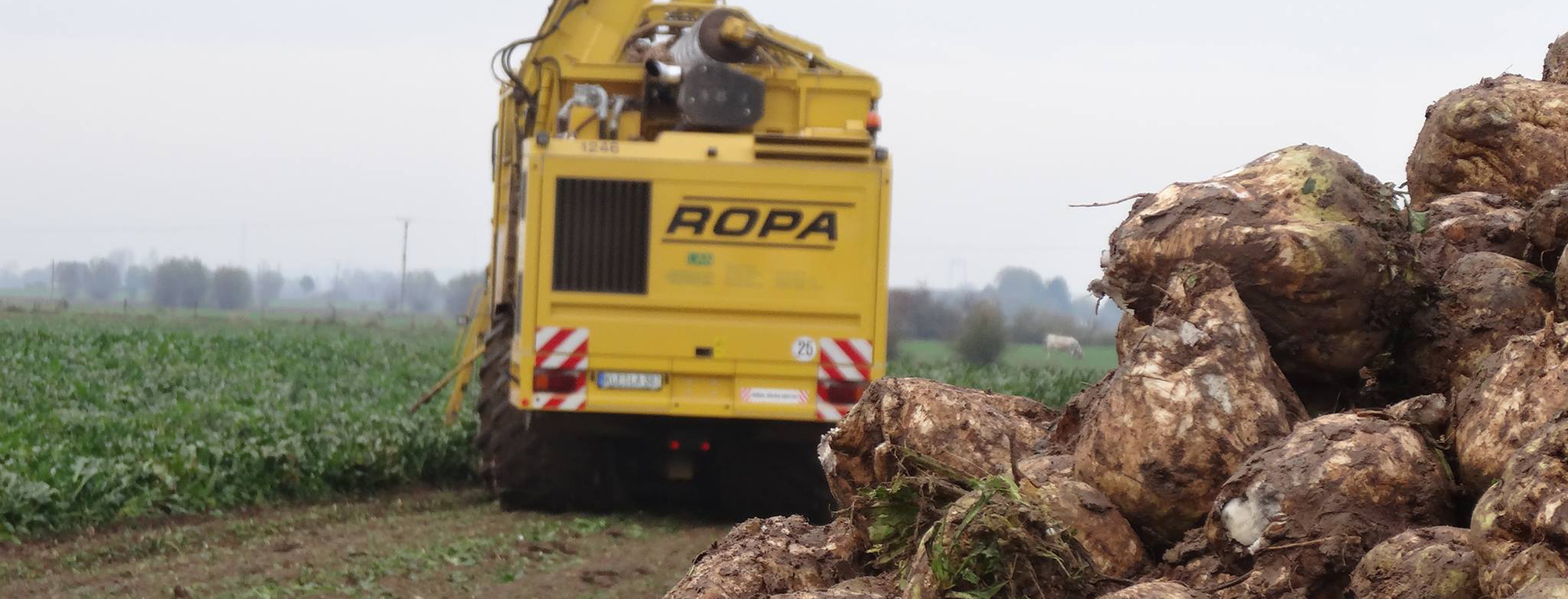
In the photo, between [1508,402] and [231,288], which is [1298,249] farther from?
[231,288]

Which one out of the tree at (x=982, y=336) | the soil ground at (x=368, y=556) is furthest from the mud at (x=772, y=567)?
the tree at (x=982, y=336)

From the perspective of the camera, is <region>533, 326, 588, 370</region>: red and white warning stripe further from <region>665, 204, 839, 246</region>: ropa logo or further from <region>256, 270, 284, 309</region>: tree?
<region>256, 270, 284, 309</region>: tree

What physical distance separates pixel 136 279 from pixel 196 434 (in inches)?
5063

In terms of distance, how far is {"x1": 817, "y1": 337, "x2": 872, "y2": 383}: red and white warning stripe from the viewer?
30.7 feet

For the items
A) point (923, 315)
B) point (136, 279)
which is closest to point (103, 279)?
point (136, 279)

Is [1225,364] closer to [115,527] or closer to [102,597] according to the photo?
[102,597]

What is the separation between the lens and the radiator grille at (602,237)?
9312mm

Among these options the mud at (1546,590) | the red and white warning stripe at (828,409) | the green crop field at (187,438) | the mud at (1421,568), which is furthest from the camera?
the green crop field at (187,438)

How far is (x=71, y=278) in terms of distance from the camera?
110000 mm

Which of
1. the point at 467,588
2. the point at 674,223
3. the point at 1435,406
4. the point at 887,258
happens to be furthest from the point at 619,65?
the point at 1435,406

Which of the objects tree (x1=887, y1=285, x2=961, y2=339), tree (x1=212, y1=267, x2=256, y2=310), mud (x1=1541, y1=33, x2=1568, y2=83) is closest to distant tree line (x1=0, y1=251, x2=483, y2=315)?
tree (x1=212, y1=267, x2=256, y2=310)

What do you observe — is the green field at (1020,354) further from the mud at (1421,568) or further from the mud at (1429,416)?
the mud at (1421,568)

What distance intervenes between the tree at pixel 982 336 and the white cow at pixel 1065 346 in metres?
0.89

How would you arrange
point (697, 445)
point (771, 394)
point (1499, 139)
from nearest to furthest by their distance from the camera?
point (1499, 139) → point (771, 394) → point (697, 445)
